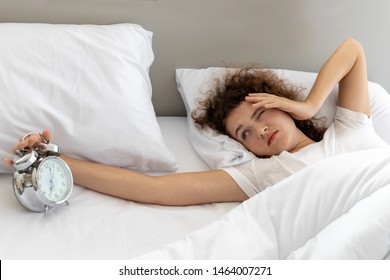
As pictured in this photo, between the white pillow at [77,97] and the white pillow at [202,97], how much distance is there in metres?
0.13

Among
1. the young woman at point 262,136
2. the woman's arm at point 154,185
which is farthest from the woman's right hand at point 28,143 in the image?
the woman's arm at point 154,185

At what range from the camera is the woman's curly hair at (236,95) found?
1485 mm

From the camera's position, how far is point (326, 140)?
4.69 ft

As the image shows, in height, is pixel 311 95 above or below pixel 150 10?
below

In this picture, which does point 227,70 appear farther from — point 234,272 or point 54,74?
point 234,272

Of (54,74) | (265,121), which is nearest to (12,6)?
(54,74)

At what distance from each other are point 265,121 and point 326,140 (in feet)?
0.57

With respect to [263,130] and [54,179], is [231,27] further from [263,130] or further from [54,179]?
[54,179]

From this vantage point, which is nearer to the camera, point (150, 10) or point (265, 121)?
point (265, 121)

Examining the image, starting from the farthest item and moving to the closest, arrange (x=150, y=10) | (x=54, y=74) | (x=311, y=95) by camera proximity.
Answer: (x=150, y=10), (x=311, y=95), (x=54, y=74)

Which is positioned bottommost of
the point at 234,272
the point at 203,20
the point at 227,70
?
the point at 234,272

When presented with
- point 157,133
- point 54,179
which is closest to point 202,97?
point 157,133

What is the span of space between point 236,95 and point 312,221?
0.51 meters

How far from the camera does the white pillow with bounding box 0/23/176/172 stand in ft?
4.24
